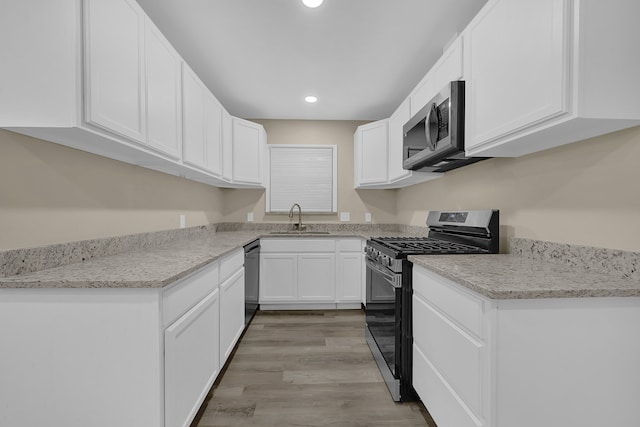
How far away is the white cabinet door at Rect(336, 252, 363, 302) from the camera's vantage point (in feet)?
11.1

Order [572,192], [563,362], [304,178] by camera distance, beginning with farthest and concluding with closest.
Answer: [304,178] < [572,192] < [563,362]

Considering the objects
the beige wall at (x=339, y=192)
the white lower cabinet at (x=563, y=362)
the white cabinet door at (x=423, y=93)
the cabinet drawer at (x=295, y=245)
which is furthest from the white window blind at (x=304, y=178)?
the white lower cabinet at (x=563, y=362)

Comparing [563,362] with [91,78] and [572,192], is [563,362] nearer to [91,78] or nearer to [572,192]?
[572,192]

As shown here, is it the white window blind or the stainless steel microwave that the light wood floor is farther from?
the white window blind

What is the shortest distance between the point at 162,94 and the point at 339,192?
2.56m

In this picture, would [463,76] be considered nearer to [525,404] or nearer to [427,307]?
[427,307]

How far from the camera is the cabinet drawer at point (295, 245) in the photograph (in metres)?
3.34

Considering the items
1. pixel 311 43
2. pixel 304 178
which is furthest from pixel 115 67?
pixel 304 178

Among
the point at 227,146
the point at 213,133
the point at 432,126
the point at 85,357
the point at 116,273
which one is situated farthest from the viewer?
the point at 227,146

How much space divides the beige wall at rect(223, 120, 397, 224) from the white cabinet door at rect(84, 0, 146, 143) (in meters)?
2.42

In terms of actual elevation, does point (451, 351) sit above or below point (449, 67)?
below

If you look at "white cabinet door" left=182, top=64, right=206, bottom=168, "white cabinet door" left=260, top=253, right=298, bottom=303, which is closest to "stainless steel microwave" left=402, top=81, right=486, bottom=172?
"white cabinet door" left=182, top=64, right=206, bottom=168

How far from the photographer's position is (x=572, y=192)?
1.38 metres

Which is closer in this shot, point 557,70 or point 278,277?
point 557,70
